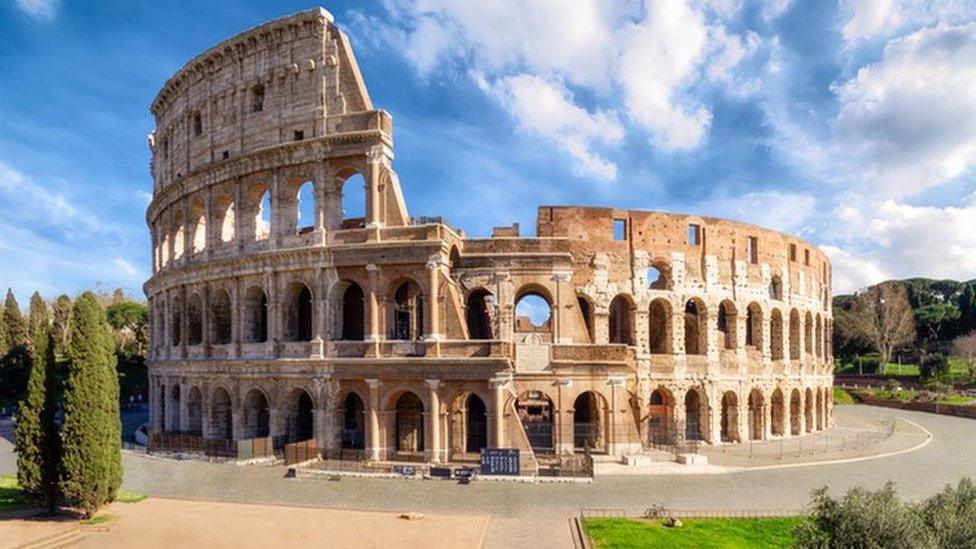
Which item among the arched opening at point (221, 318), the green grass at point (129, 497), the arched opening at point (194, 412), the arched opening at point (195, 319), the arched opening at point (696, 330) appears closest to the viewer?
the green grass at point (129, 497)

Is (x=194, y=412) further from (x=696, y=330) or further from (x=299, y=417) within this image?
(x=696, y=330)

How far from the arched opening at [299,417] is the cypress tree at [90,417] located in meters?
10.5

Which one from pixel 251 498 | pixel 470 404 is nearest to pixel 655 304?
pixel 470 404

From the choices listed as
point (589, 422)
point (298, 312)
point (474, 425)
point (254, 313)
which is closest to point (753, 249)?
point (589, 422)

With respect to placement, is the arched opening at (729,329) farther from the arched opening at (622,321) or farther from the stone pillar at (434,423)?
the stone pillar at (434,423)

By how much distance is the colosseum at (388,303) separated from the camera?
2833cm

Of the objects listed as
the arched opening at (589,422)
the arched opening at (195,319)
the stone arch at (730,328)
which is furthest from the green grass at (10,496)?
the stone arch at (730,328)

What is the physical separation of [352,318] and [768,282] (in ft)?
78.1

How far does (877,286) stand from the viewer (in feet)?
279

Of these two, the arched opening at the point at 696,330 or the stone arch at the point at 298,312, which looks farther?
the arched opening at the point at 696,330

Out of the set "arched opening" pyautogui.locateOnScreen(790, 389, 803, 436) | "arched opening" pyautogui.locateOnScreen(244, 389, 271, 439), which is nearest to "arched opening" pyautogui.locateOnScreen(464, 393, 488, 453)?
"arched opening" pyautogui.locateOnScreen(244, 389, 271, 439)

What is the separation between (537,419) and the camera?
116 feet

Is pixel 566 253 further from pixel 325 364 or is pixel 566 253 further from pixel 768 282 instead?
pixel 768 282

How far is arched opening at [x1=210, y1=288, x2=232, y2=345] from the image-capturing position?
3341cm
